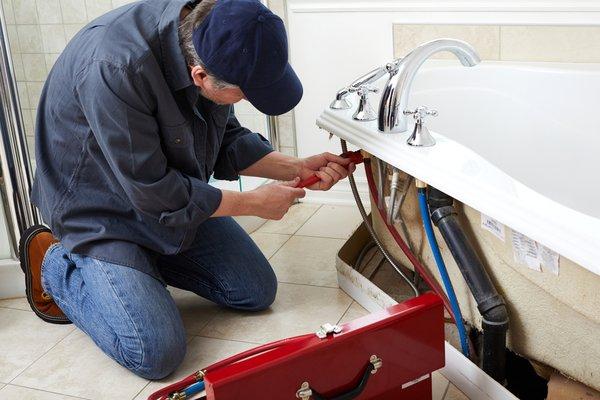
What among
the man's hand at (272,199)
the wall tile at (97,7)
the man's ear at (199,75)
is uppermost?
the wall tile at (97,7)

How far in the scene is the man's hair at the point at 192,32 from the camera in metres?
1.57

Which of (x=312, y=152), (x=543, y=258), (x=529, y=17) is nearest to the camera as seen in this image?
(x=543, y=258)

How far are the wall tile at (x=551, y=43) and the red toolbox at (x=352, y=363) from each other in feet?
3.62

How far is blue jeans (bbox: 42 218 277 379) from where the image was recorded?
179 centimetres

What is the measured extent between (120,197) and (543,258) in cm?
97

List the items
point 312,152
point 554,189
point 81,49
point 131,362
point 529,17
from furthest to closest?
point 312,152 → point 529,17 → point 554,189 → point 131,362 → point 81,49

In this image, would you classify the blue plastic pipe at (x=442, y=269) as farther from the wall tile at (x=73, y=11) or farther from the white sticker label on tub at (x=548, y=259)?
the wall tile at (x=73, y=11)

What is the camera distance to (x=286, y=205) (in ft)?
6.06

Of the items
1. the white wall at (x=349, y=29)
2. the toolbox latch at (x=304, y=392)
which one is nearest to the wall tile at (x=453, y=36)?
the white wall at (x=349, y=29)

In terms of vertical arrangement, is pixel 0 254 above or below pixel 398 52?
below

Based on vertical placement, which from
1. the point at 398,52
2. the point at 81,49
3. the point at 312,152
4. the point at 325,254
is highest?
the point at 81,49

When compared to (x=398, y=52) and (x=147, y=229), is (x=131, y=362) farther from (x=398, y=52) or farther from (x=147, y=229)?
(x=398, y=52)

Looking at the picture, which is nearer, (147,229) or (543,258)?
(543,258)

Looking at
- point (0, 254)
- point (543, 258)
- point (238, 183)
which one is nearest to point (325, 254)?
point (238, 183)
